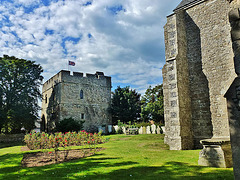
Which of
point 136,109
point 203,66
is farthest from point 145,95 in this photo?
point 203,66

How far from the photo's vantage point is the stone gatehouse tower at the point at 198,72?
10555 millimetres

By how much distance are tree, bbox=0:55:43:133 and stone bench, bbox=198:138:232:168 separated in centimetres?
2418

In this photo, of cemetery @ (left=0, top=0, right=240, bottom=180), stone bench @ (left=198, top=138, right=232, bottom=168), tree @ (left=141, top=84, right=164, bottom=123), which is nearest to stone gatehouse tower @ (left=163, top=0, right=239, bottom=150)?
cemetery @ (left=0, top=0, right=240, bottom=180)

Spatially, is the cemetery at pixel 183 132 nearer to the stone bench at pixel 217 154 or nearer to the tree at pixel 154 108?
the stone bench at pixel 217 154

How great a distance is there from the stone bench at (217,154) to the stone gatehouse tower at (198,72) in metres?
3.56

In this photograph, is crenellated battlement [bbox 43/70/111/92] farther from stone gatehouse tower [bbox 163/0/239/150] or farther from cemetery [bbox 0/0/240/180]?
stone gatehouse tower [bbox 163/0/239/150]

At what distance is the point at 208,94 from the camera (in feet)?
36.4

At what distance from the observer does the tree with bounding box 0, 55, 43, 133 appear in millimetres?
25703

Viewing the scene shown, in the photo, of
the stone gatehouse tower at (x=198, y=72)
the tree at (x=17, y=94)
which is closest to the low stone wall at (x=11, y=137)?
the tree at (x=17, y=94)

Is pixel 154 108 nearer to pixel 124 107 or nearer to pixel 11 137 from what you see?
pixel 124 107

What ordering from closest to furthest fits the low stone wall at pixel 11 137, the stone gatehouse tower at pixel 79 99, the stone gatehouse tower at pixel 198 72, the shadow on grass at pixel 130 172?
the shadow on grass at pixel 130 172 < the stone gatehouse tower at pixel 198 72 < the low stone wall at pixel 11 137 < the stone gatehouse tower at pixel 79 99

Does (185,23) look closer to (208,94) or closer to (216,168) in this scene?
(208,94)

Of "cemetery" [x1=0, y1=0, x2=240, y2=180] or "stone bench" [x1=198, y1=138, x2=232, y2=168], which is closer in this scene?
"cemetery" [x1=0, y1=0, x2=240, y2=180]

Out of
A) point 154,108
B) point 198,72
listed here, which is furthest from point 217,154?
point 154,108
